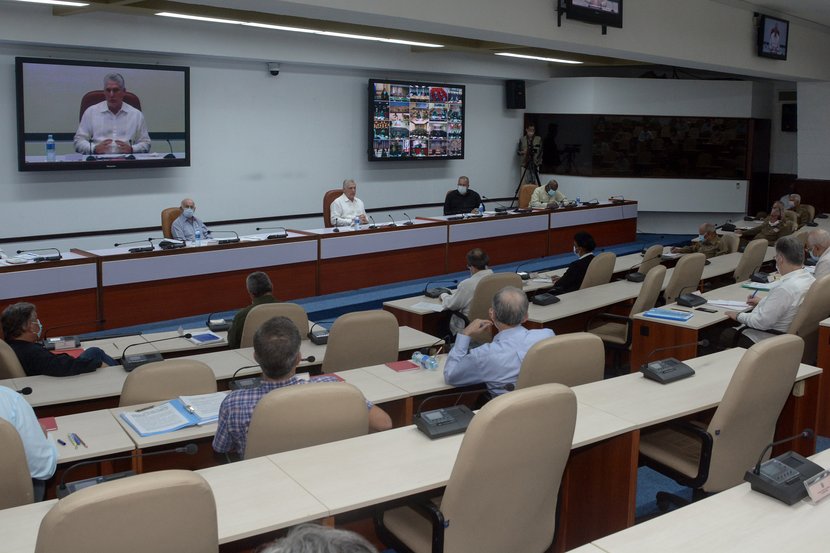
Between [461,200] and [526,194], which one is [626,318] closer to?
[461,200]

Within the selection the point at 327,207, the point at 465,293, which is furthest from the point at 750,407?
the point at 327,207

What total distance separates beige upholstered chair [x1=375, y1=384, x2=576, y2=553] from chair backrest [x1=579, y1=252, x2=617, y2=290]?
449 centimetres

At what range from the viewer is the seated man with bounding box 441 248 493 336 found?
6.40 meters

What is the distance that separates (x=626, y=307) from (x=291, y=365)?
423 centimetres

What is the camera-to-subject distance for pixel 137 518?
82.3 inches

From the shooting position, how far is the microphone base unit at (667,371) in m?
3.89

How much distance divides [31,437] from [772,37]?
11.1m

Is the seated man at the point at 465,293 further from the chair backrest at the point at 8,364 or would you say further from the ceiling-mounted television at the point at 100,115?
the ceiling-mounted television at the point at 100,115

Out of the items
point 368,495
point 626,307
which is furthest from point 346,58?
point 368,495

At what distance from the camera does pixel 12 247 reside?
30.3 ft

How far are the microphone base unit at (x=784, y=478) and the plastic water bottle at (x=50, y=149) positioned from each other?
8.62m

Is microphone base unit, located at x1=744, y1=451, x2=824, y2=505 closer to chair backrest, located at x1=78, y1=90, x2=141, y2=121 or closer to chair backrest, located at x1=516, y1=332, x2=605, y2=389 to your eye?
chair backrest, located at x1=516, y1=332, x2=605, y2=389

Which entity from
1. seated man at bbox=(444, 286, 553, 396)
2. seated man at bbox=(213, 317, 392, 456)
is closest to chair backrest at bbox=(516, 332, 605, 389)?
seated man at bbox=(444, 286, 553, 396)

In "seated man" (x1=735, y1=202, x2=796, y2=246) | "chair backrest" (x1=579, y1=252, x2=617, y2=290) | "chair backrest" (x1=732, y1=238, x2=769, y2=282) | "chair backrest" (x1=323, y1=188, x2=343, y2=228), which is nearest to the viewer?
"chair backrest" (x1=579, y1=252, x2=617, y2=290)
